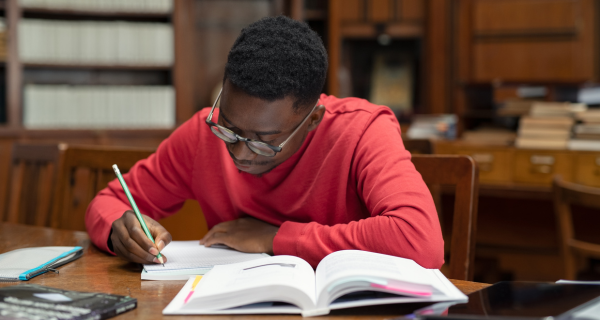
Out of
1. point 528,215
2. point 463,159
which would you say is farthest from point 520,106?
point 463,159

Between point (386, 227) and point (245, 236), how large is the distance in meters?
0.30

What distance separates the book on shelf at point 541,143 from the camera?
2.43m

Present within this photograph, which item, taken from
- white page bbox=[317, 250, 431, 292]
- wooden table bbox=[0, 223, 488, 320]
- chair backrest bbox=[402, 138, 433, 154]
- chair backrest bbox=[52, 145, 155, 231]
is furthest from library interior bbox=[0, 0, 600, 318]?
white page bbox=[317, 250, 431, 292]

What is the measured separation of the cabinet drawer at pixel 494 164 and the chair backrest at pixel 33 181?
73.4 inches

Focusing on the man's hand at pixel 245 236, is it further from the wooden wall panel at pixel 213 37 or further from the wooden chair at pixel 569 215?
the wooden wall panel at pixel 213 37

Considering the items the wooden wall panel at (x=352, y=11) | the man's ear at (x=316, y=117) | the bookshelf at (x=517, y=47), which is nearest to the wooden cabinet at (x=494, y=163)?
the bookshelf at (x=517, y=47)

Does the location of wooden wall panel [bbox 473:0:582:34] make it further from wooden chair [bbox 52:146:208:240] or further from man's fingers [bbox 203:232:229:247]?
man's fingers [bbox 203:232:229:247]

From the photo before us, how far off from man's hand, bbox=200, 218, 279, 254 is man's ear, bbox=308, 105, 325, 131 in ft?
0.74

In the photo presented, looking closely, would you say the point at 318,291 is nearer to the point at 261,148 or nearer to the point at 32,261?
the point at 261,148

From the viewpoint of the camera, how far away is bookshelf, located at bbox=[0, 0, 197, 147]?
10.7ft

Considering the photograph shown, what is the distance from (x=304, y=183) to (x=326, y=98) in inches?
9.2

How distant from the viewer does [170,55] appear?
3.54m

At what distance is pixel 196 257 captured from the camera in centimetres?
100

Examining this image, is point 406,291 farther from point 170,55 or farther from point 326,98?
point 170,55
